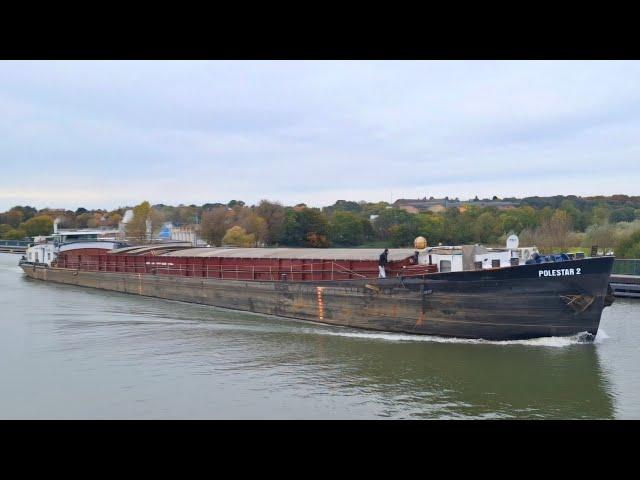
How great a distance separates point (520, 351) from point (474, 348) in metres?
1.35

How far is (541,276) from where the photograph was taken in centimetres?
1673

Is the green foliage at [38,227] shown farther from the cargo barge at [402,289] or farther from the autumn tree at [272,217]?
the cargo barge at [402,289]

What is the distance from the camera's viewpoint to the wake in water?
665 inches

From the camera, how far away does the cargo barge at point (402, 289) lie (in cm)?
1672

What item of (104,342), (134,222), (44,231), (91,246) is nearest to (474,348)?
(104,342)

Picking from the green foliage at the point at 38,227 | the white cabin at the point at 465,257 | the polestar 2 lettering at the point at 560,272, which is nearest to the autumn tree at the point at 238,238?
the white cabin at the point at 465,257

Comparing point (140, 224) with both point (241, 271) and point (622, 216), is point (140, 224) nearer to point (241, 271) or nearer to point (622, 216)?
point (241, 271)

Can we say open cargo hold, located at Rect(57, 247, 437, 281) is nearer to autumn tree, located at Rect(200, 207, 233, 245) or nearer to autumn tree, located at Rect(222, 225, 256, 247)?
autumn tree, located at Rect(222, 225, 256, 247)

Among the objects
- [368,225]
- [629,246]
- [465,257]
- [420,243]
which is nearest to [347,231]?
[368,225]

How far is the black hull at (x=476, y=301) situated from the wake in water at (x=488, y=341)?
147 mm

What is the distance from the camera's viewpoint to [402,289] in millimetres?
18797

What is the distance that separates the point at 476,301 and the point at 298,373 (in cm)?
645

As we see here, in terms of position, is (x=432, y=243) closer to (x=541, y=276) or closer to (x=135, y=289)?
(x=135, y=289)

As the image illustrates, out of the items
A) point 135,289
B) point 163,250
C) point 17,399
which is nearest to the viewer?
point 17,399
